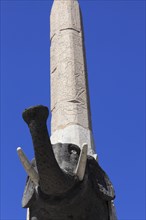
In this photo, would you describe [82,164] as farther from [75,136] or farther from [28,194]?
[75,136]

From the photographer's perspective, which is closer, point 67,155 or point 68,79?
point 67,155

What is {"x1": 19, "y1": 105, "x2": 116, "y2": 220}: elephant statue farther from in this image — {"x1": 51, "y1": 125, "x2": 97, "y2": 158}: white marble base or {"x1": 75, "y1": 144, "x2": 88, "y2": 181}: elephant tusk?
{"x1": 51, "y1": 125, "x2": 97, "y2": 158}: white marble base

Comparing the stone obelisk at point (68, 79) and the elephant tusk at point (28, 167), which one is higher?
the stone obelisk at point (68, 79)

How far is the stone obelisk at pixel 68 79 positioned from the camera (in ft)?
16.4

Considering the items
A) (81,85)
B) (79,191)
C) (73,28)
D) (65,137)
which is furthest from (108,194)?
(73,28)


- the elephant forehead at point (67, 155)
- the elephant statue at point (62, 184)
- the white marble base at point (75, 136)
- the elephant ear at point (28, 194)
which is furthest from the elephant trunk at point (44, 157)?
the white marble base at point (75, 136)

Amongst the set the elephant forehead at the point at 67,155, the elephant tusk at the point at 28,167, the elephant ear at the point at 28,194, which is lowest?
the elephant ear at the point at 28,194

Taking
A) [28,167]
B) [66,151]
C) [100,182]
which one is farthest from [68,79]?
[28,167]

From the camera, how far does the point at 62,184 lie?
3.66m

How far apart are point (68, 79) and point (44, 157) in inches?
83.3

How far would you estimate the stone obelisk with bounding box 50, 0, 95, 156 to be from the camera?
16.4 ft

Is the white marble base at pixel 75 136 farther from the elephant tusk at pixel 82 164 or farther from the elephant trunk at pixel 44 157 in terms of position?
the elephant trunk at pixel 44 157

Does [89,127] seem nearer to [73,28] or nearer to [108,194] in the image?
[108,194]

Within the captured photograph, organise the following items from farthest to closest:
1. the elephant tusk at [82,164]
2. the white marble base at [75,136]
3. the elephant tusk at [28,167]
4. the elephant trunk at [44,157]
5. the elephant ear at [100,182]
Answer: the white marble base at [75,136] < the elephant ear at [100,182] < the elephant tusk at [82,164] < the elephant tusk at [28,167] < the elephant trunk at [44,157]
